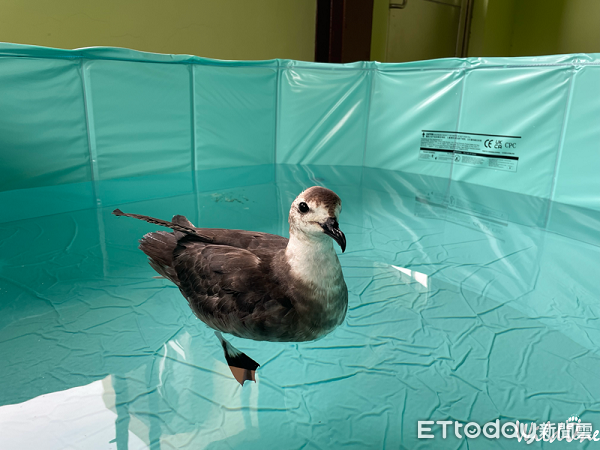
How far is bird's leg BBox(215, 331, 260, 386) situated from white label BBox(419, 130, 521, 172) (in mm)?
3697

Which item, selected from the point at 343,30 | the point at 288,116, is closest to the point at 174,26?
the point at 288,116

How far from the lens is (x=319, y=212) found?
4.71 feet

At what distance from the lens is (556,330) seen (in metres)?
2.14

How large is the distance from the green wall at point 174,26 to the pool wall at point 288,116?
3.88 feet

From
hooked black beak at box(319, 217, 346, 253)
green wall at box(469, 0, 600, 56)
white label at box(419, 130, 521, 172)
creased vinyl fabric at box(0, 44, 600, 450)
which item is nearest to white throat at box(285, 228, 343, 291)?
hooked black beak at box(319, 217, 346, 253)

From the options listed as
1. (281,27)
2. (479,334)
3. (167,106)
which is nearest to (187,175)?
(167,106)

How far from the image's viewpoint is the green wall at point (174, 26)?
471 centimetres

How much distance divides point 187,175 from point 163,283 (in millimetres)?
2594

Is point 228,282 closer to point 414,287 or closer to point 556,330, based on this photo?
point 414,287

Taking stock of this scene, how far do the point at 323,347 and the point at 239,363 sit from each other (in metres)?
0.39

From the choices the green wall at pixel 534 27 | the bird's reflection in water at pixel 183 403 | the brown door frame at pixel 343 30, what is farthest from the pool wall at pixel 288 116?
the green wall at pixel 534 27
